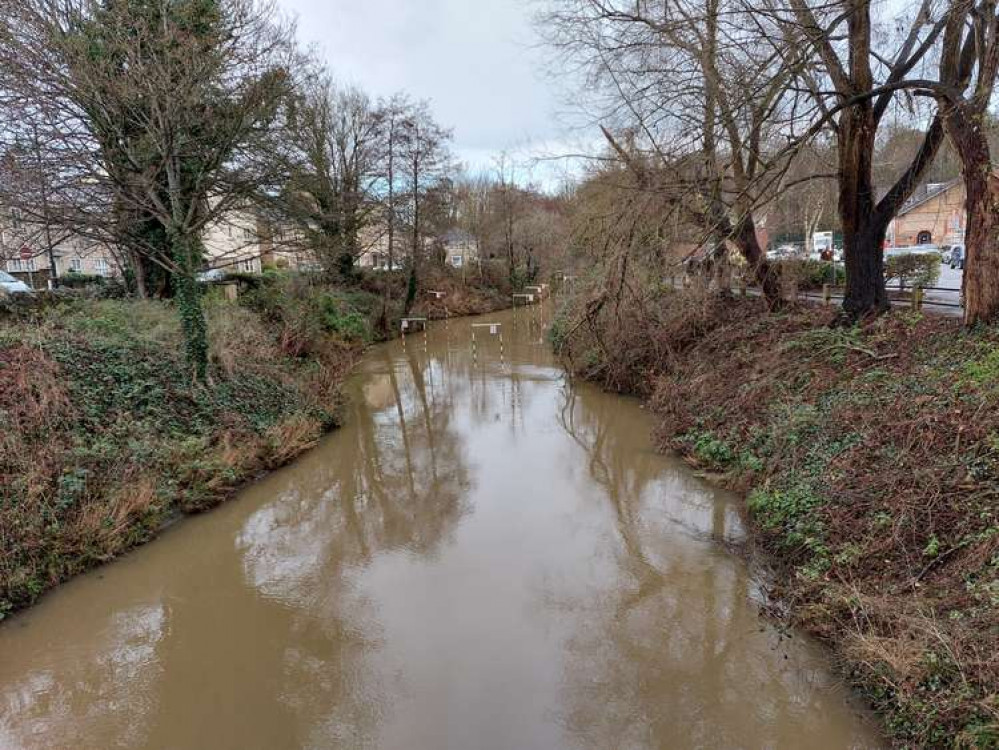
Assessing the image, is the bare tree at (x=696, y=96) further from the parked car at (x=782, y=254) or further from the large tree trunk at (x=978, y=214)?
the parked car at (x=782, y=254)

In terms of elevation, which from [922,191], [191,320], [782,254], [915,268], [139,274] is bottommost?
[191,320]

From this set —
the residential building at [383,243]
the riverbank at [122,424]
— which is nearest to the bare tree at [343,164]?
the residential building at [383,243]

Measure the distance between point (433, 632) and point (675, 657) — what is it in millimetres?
2141

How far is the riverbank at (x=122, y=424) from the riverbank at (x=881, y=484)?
7007 millimetres

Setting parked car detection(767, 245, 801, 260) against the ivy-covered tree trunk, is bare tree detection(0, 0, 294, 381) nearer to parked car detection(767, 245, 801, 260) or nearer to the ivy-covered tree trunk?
the ivy-covered tree trunk

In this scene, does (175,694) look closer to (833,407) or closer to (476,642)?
(476,642)

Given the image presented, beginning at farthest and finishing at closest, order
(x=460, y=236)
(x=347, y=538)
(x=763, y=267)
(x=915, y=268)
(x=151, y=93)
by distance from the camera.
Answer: (x=460, y=236) < (x=915, y=268) < (x=763, y=267) < (x=151, y=93) < (x=347, y=538)

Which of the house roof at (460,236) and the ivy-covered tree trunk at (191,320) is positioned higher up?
the house roof at (460,236)

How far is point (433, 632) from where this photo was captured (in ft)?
17.3

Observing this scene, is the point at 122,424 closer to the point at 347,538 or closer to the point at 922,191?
the point at 347,538

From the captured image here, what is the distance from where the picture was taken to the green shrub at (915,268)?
47.5 ft

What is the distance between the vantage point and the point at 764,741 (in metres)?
3.97

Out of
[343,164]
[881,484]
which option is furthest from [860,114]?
[343,164]

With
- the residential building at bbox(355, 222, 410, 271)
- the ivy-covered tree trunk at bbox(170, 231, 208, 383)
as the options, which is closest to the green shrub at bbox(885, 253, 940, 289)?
the ivy-covered tree trunk at bbox(170, 231, 208, 383)
